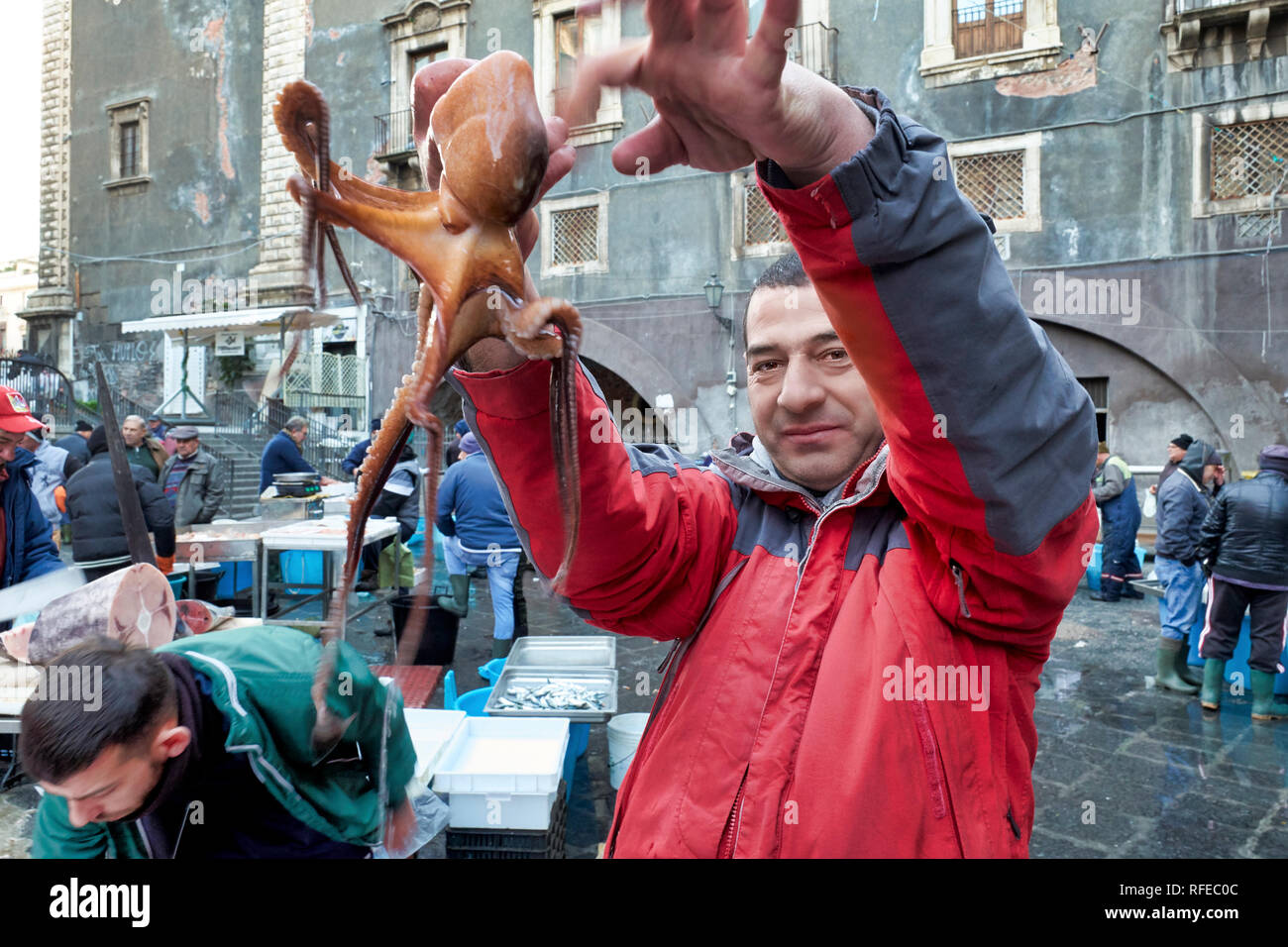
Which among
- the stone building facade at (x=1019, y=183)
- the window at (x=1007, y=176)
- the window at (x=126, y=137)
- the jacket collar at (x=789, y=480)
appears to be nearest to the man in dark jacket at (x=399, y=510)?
the stone building facade at (x=1019, y=183)

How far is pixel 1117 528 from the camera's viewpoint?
9.28 meters

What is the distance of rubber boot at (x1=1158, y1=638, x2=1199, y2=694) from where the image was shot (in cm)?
629

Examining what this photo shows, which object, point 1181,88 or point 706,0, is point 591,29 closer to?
point 706,0

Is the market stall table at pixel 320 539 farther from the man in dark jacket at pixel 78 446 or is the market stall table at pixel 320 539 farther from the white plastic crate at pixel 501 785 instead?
the man in dark jacket at pixel 78 446

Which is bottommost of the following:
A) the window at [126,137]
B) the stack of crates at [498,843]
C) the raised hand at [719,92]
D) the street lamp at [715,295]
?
the stack of crates at [498,843]

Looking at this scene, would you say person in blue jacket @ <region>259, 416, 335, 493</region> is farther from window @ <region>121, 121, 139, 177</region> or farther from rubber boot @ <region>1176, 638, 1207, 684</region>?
window @ <region>121, 121, 139, 177</region>

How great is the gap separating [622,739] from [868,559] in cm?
306

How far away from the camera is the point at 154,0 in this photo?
9.09 metres

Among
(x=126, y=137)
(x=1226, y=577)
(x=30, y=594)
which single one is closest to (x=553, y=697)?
(x=30, y=594)

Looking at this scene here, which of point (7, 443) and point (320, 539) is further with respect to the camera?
point (320, 539)

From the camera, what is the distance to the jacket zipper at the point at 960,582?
117 centimetres

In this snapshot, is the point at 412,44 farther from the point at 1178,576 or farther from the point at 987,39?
the point at 1178,576

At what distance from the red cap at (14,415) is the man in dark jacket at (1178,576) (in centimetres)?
804

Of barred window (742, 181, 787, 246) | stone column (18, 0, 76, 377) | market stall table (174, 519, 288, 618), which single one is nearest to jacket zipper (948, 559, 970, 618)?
market stall table (174, 519, 288, 618)
